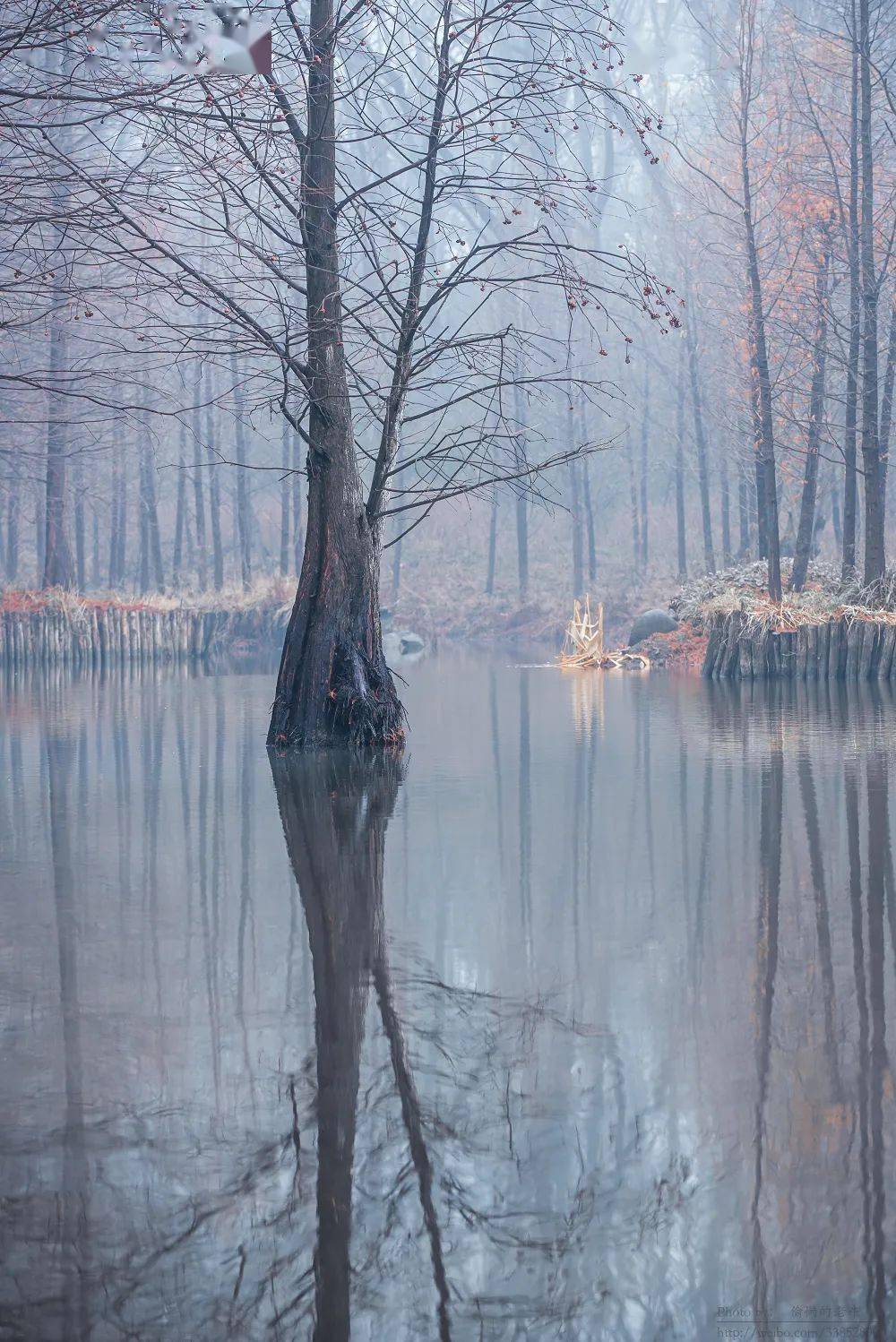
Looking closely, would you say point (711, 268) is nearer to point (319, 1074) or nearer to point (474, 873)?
point (474, 873)

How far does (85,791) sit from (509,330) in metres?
4.60

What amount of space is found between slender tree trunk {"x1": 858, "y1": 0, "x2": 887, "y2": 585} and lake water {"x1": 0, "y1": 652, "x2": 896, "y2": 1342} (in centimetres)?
1263

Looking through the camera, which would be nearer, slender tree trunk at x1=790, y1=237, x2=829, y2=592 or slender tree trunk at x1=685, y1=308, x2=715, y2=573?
slender tree trunk at x1=790, y1=237, x2=829, y2=592

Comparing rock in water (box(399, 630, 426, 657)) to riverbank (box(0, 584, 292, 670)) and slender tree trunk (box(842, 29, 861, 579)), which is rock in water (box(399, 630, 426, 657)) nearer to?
riverbank (box(0, 584, 292, 670))

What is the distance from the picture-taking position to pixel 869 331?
1938cm

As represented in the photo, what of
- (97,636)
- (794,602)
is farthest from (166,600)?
(794,602)

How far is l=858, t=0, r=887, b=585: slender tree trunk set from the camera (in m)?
18.9

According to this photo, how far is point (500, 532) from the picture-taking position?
55.9 meters

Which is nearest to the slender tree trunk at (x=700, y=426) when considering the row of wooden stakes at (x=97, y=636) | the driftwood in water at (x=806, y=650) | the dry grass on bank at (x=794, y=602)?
the dry grass on bank at (x=794, y=602)

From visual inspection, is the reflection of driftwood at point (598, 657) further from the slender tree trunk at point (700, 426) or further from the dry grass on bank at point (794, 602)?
the slender tree trunk at point (700, 426)

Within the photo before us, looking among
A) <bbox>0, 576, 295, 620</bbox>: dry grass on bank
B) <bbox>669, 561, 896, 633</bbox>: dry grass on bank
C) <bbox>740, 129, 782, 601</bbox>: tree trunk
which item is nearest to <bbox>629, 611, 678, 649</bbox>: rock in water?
<bbox>669, 561, 896, 633</bbox>: dry grass on bank

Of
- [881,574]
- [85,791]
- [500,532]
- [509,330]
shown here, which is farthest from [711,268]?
[85,791]

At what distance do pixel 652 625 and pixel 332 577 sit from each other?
58.8ft

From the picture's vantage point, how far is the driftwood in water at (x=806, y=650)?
17000mm
